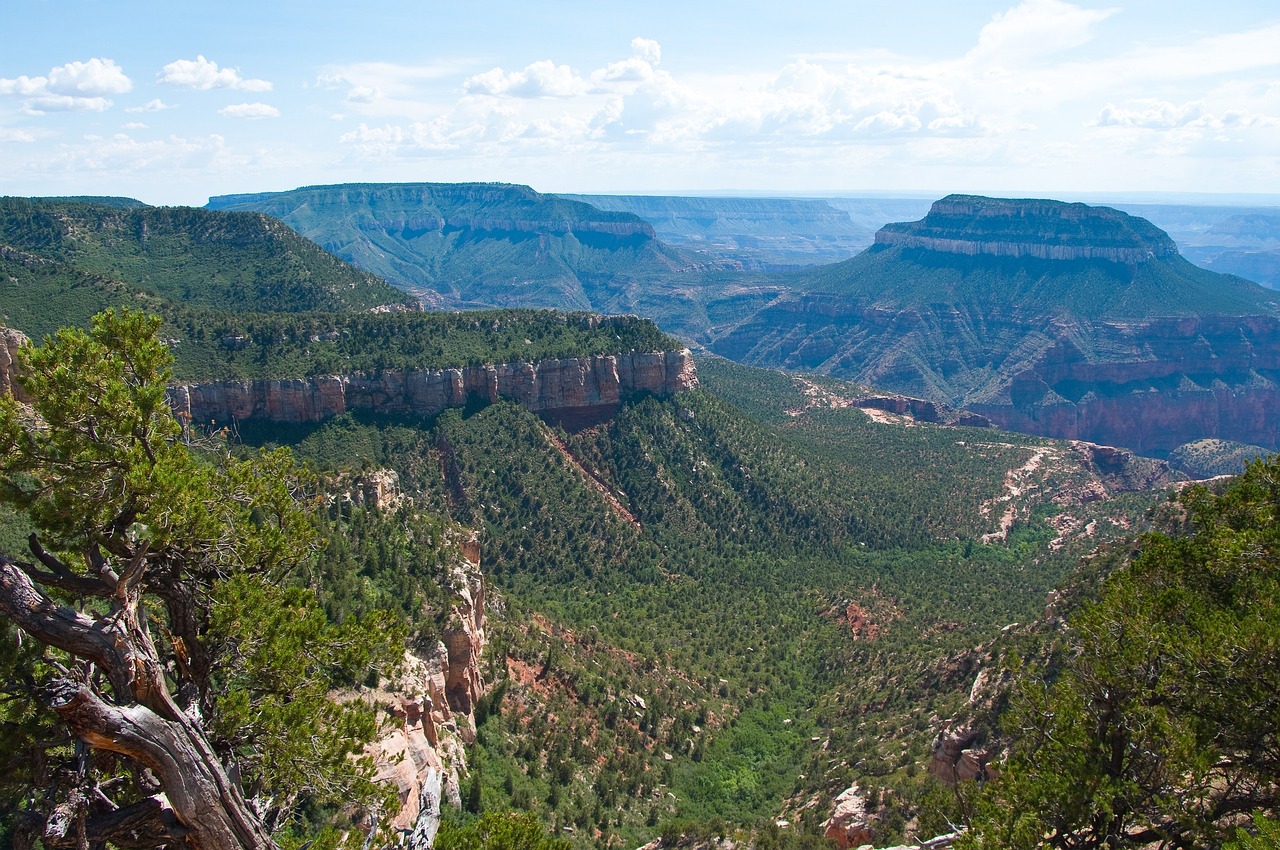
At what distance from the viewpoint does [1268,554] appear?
61.2ft

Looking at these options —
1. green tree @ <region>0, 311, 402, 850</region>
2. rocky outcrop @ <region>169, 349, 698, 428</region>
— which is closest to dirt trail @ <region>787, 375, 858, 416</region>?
rocky outcrop @ <region>169, 349, 698, 428</region>

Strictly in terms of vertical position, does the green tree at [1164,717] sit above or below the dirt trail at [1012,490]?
above

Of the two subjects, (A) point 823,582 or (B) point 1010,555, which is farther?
(B) point 1010,555

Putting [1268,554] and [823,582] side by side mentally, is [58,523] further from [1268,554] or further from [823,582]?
[823,582]

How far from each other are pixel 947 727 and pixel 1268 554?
67.8ft

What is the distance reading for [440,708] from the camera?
38.5m

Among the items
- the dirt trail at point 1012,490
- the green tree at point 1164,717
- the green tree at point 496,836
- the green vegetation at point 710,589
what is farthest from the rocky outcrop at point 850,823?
the dirt trail at point 1012,490

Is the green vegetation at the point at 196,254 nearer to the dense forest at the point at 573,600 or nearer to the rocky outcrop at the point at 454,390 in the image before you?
the dense forest at the point at 573,600

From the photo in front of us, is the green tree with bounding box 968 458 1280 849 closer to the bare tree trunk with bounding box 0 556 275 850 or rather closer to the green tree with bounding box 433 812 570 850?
the green tree with bounding box 433 812 570 850

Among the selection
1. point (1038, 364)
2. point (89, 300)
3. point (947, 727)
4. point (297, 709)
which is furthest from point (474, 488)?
point (1038, 364)

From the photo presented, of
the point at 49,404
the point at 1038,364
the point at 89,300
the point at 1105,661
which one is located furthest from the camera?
the point at 1038,364

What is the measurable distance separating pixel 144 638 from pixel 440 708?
2691cm

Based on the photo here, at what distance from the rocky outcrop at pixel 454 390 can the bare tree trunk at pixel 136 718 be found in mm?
59680

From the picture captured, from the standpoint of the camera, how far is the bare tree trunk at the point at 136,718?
39.1 feet
